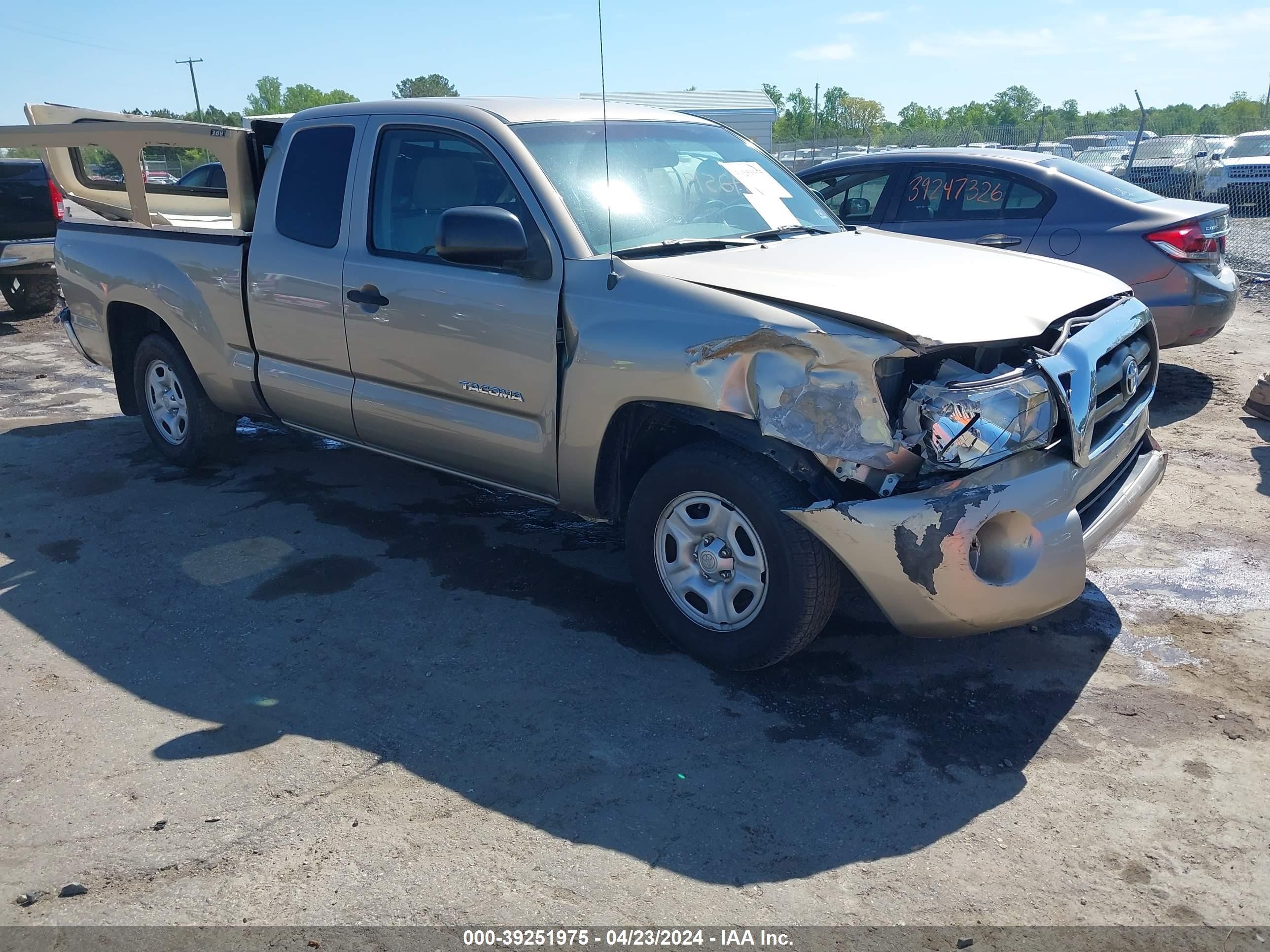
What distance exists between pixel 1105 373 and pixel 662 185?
1.94 meters

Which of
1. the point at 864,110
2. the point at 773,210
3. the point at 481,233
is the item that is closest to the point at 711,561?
the point at 481,233

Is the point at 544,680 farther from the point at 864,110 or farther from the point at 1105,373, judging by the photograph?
the point at 864,110

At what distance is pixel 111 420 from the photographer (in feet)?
24.5

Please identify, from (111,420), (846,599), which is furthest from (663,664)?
(111,420)

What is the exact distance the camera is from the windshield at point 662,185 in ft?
13.2

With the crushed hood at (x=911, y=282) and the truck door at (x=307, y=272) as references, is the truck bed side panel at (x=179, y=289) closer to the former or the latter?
the truck door at (x=307, y=272)

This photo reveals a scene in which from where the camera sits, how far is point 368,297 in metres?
4.47

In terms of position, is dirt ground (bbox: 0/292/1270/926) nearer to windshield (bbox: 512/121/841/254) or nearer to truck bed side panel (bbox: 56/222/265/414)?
truck bed side panel (bbox: 56/222/265/414)

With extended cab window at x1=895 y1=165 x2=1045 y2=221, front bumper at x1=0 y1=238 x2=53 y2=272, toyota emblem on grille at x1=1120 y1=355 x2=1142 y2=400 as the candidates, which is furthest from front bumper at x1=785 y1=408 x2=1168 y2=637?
front bumper at x1=0 y1=238 x2=53 y2=272

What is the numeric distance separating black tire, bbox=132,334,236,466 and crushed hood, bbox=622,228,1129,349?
325 centimetres

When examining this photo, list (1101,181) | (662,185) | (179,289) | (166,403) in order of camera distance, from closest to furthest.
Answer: (662,185) → (179,289) → (166,403) → (1101,181)

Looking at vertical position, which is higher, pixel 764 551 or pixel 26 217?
pixel 26 217

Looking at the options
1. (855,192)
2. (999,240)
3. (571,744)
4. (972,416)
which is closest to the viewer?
(972,416)

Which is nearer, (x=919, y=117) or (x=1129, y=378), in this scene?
(x=1129, y=378)
